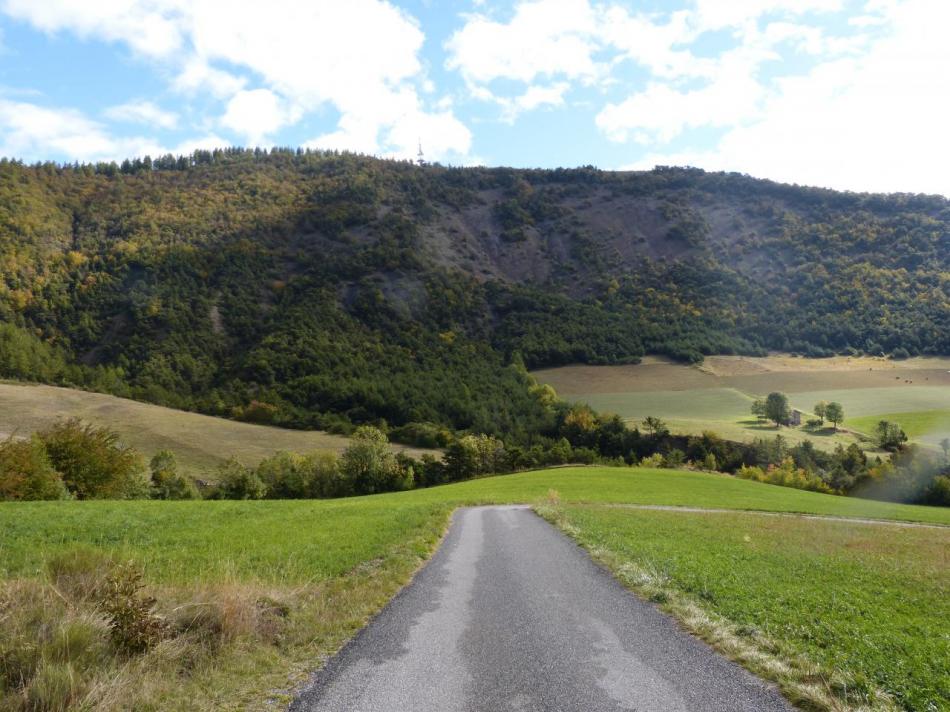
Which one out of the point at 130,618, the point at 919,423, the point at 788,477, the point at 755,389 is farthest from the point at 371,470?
the point at 919,423

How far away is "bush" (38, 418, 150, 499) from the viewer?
157ft

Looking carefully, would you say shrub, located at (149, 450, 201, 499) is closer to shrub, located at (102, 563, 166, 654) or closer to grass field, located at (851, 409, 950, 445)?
shrub, located at (102, 563, 166, 654)

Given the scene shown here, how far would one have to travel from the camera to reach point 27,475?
39.6m

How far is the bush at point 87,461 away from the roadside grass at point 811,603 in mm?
46923

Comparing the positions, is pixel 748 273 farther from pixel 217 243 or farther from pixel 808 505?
pixel 217 243

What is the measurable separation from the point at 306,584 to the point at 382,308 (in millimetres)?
169702

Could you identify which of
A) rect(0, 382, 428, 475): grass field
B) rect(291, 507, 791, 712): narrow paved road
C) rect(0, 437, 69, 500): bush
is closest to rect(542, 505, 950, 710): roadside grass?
rect(291, 507, 791, 712): narrow paved road

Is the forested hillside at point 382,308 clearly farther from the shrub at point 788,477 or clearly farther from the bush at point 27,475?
the bush at point 27,475

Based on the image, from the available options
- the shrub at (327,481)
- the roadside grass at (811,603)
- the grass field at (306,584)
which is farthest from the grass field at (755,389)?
the roadside grass at (811,603)

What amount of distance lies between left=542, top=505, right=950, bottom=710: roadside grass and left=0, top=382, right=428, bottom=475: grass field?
7724 cm

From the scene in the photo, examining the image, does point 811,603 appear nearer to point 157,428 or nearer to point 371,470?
point 371,470

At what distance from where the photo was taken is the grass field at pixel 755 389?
8981 centimetres

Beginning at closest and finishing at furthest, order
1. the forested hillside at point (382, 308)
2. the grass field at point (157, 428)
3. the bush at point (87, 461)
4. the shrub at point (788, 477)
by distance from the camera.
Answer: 1. the bush at point (87, 461)
2. the shrub at point (788, 477)
3. the grass field at point (157, 428)
4. the forested hillside at point (382, 308)

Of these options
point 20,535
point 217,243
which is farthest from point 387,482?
point 217,243
